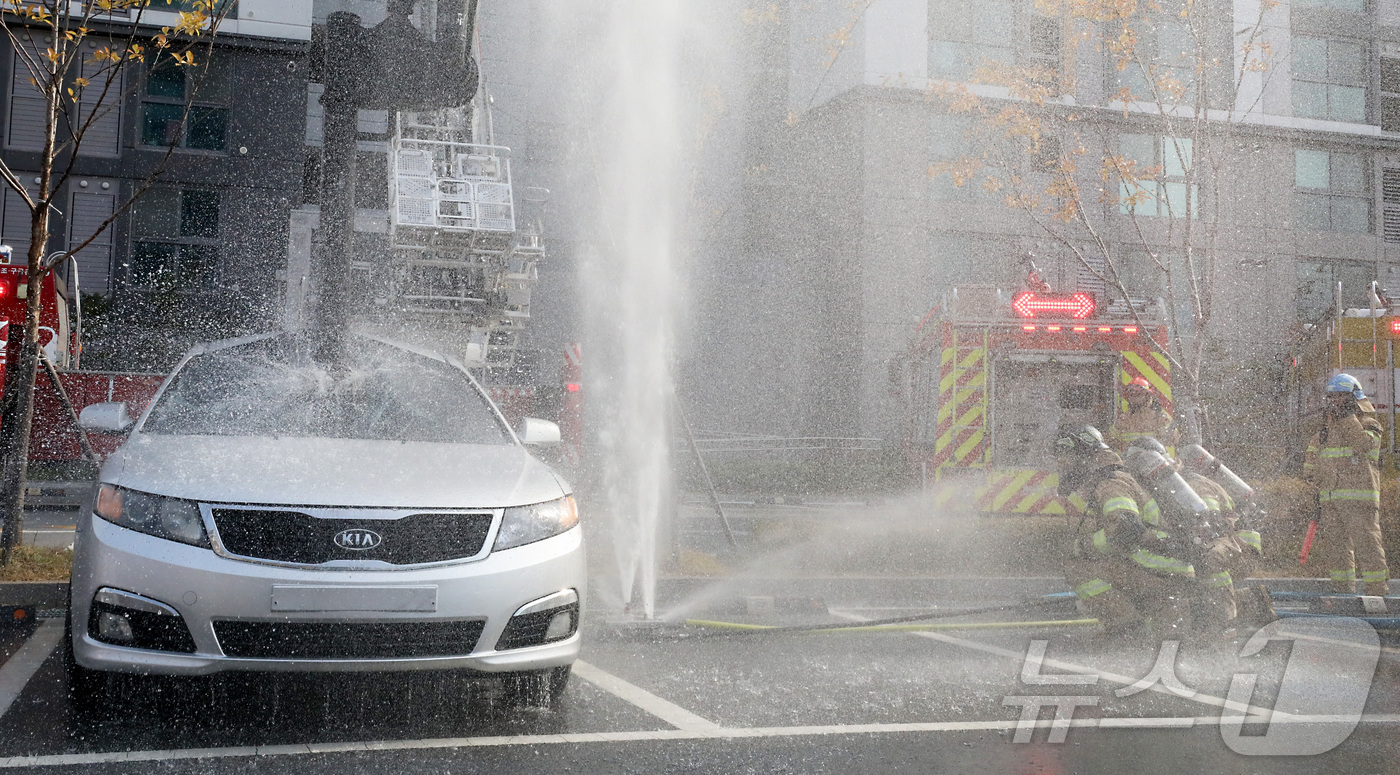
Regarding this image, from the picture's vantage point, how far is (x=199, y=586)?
3490mm

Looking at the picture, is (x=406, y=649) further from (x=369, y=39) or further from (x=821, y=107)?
(x=821, y=107)

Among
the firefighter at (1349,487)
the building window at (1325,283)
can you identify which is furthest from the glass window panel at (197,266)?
the building window at (1325,283)

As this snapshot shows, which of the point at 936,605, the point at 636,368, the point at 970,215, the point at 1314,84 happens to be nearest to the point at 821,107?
the point at 970,215

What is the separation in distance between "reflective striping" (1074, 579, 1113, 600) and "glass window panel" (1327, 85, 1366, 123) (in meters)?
22.0

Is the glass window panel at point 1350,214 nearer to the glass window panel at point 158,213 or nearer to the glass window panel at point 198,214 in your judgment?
the glass window panel at point 198,214

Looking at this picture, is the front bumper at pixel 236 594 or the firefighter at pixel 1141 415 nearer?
the front bumper at pixel 236 594

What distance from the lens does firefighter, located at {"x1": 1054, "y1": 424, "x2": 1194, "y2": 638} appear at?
550 centimetres

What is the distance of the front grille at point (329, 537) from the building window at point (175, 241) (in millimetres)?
17675

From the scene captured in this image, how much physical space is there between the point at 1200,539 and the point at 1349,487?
2930 mm

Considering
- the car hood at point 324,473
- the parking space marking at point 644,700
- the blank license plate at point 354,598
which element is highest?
the car hood at point 324,473

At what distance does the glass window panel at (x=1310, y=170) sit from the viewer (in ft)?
78.8

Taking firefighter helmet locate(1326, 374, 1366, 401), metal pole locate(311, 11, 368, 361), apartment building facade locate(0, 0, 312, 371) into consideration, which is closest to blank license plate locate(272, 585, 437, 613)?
metal pole locate(311, 11, 368, 361)

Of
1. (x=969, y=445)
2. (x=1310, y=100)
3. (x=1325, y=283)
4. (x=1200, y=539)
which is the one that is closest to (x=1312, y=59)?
(x=1310, y=100)

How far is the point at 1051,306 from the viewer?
35.9 feet
